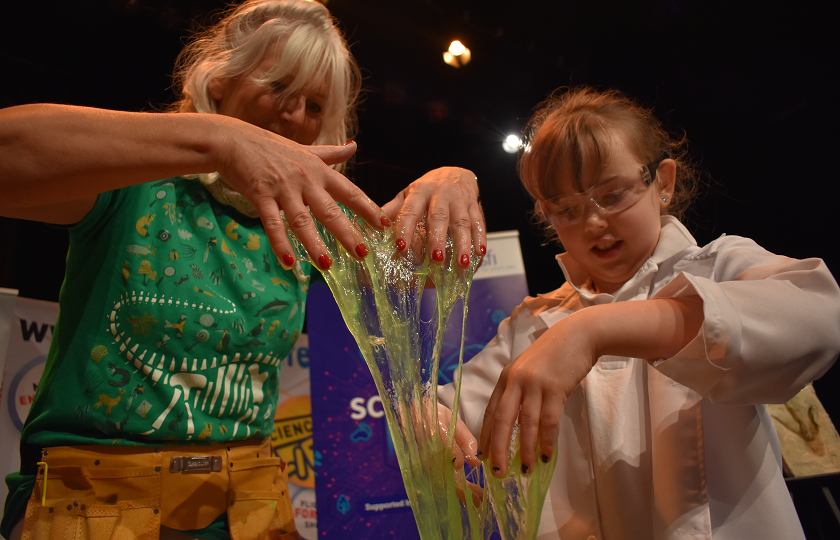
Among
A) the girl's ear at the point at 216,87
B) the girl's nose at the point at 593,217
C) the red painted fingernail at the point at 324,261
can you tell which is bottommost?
the red painted fingernail at the point at 324,261

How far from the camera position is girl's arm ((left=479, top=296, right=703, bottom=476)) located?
24.2 inches

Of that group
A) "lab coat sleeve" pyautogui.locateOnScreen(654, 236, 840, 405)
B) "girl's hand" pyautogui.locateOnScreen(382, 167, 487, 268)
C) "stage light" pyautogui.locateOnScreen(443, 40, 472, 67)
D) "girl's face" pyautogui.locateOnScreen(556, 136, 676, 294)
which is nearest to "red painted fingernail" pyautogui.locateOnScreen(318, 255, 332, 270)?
"girl's hand" pyautogui.locateOnScreen(382, 167, 487, 268)

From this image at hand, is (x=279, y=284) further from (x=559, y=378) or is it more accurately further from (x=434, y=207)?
(x=559, y=378)

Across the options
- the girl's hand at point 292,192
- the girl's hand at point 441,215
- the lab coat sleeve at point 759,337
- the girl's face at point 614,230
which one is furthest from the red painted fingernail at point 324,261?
the girl's face at point 614,230

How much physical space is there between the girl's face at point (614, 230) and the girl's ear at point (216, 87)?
2.73 feet

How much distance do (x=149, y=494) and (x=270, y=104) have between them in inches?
32.4

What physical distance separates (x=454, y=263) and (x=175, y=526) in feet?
2.14

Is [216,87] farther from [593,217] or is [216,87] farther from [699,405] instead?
[699,405]

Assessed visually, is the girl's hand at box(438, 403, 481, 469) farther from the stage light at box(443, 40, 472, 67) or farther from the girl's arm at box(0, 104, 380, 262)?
the stage light at box(443, 40, 472, 67)

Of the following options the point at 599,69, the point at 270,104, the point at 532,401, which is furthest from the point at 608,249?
the point at 599,69

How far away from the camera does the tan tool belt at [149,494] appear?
2.72ft

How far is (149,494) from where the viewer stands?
0.89m

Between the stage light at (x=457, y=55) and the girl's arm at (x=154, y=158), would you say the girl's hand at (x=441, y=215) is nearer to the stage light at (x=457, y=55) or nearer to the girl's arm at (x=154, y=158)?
the girl's arm at (x=154, y=158)

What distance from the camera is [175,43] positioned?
2572 millimetres
